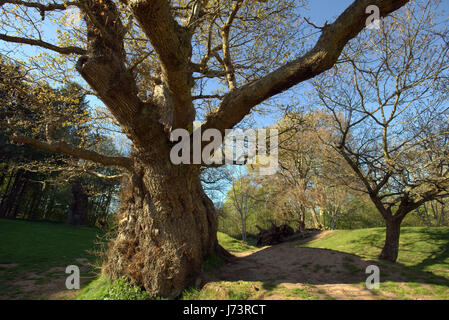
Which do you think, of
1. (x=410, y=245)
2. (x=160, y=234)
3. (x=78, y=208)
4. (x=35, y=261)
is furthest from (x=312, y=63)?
(x=78, y=208)

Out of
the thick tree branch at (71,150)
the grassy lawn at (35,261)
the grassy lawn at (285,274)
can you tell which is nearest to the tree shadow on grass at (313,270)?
the grassy lawn at (285,274)

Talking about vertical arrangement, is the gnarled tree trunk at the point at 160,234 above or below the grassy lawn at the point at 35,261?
above

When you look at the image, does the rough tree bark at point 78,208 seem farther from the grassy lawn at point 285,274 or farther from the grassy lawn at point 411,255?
the grassy lawn at point 411,255

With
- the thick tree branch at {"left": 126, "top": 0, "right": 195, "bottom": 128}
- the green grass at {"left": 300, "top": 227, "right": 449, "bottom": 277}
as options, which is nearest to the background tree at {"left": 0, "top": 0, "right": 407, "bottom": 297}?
the thick tree branch at {"left": 126, "top": 0, "right": 195, "bottom": 128}

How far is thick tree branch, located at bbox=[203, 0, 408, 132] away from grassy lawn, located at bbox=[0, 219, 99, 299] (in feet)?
16.5

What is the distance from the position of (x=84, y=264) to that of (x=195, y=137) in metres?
8.50

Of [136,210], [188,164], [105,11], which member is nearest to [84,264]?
[136,210]

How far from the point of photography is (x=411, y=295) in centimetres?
425

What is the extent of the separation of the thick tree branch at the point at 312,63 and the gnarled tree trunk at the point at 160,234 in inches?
71.2

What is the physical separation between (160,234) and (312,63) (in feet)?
15.2

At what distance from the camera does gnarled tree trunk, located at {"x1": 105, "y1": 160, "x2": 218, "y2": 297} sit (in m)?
4.91

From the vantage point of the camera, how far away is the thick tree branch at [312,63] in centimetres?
362
